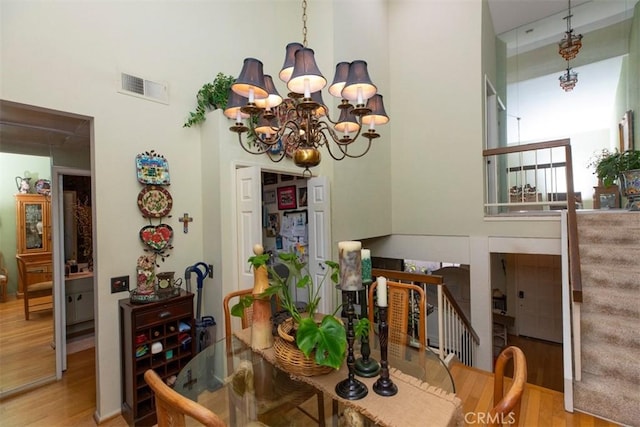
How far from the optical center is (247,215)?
2.90 m

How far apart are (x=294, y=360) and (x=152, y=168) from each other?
2.19 m

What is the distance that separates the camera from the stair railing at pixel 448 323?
9.04 feet

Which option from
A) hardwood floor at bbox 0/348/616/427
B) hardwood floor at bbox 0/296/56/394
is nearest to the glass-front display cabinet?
hardwood floor at bbox 0/296/56/394

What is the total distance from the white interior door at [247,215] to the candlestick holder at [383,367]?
1.85 m

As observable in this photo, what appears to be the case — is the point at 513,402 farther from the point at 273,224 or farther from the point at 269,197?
the point at 269,197

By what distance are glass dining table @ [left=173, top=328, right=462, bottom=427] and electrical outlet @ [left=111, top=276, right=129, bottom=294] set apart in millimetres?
1140

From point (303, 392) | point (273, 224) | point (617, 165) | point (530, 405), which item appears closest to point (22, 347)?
point (273, 224)

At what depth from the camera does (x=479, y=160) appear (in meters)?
4.04

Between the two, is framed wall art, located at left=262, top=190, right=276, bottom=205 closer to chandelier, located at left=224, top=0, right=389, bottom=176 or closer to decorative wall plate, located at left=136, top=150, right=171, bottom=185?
decorative wall plate, located at left=136, top=150, right=171, bottom=185

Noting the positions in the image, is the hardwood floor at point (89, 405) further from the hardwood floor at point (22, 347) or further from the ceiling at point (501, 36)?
the ceiling at point (501, 36)

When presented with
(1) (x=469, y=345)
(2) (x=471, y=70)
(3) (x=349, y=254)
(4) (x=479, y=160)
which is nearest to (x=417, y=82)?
(2) (x=471, y=70)

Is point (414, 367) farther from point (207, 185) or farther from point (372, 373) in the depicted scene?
point (207, 185)

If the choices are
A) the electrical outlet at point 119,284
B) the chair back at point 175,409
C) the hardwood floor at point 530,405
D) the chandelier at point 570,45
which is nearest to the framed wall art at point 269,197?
the electrical outlet at point 119,284

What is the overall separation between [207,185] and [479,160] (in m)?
3.55
